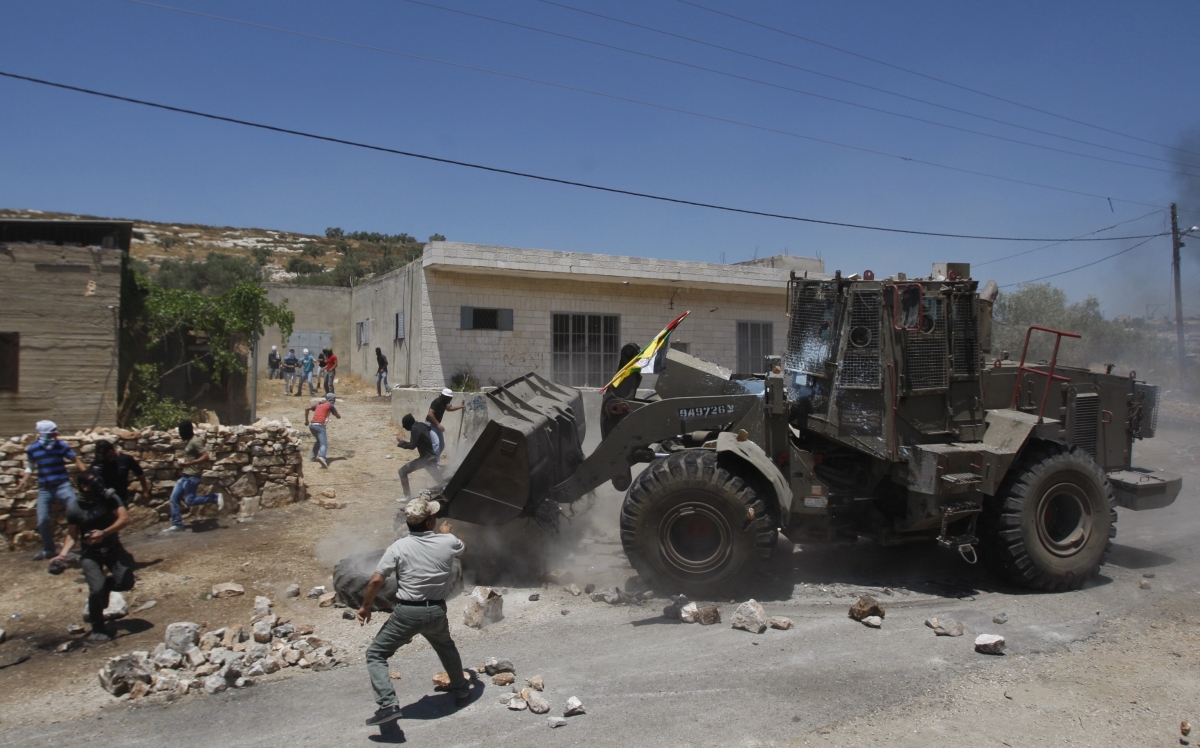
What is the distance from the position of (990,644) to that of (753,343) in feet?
53.8

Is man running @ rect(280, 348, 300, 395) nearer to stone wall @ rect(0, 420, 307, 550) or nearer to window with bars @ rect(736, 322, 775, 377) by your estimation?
stone wall @ rect(0, 420, 307, 550)

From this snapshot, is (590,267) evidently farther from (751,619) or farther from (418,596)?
(418,596)

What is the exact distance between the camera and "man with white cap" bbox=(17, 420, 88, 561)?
26.1 ft

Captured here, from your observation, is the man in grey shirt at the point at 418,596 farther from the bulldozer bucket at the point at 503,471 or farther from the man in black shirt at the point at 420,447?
the man in black shirt at the point at 420,447

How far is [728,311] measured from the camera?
2091cm

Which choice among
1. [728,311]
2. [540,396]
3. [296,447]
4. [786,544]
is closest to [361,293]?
[728,311]

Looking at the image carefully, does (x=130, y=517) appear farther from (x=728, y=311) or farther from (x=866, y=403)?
(x=728, y=311)

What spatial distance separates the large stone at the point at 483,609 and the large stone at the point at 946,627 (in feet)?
10.9

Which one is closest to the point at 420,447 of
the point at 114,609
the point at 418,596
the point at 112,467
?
the point at 112,467

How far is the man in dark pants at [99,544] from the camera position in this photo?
243 inches

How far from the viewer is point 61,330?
36.9ft

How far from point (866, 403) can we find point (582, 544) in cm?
332

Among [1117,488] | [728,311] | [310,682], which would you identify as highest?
[728,311]

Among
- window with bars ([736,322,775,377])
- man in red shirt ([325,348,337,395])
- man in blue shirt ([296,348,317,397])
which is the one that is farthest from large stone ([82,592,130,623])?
window with bars ([736,322,775,377])
